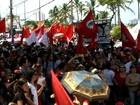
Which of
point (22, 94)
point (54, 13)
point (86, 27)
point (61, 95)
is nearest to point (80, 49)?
point (86, 27)

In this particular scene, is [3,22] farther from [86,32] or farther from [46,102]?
[46,102]

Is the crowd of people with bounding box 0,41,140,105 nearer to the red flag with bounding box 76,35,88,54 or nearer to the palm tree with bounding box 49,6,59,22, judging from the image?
the red flag with bounding box 76,35,88,54

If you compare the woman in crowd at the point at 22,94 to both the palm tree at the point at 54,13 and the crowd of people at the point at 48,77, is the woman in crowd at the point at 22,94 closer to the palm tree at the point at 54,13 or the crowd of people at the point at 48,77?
the crowd of people at the point at 48,77

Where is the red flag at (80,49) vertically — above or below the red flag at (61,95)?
above

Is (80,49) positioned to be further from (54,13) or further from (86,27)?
(54,13)

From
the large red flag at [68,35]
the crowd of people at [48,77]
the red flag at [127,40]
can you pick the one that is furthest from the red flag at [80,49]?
the large red flag at [68,35]

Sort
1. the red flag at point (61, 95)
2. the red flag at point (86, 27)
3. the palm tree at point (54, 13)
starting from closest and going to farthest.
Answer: the red flag at point (61, 95) < the red flag at point (86, 27) < the palm tree at point (54, 13)

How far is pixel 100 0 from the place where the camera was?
65.8 m

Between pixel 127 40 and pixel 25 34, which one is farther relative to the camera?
pixel 25 34

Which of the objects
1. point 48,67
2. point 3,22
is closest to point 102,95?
point 48,67

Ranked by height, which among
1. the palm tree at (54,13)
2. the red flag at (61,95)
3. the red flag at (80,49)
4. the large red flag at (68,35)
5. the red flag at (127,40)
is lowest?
the red flag at (61,95)

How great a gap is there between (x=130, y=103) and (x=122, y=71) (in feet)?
2.49

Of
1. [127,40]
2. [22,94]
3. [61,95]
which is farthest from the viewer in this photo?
[127,40]

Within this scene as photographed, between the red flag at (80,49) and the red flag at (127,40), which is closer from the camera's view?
the red flag at (80,49)
